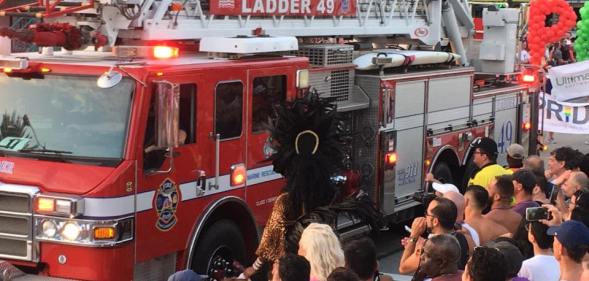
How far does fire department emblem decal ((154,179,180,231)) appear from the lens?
652 centimetres

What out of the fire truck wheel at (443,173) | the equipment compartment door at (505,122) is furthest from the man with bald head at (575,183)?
the equipment compartment door at (505,122)

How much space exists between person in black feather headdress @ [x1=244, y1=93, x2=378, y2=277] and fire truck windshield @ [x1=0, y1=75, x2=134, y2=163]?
1137mm

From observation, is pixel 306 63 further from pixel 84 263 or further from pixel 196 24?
pixel 84 263

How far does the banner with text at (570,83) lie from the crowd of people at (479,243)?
30.4 feet

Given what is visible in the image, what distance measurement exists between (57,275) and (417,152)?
198 inches

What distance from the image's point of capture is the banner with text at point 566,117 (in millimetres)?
16156

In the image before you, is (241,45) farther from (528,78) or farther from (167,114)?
(528,78)

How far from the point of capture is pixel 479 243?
6.31 meters

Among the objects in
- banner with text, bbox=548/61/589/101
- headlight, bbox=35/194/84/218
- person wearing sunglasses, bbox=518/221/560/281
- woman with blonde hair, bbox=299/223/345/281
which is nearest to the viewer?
woman with blonde hair, bbox=299/223/345/281

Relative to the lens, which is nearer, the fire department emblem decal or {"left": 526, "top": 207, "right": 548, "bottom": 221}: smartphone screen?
{"left": 526, "top": 207, "right": 548, "bottom": 221}: smartphone screen

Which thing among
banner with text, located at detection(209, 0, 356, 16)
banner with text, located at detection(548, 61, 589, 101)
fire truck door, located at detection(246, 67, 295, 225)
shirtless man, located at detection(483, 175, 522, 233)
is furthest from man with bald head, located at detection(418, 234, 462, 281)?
banner with text, located at detection(548, 61, 589, 101)

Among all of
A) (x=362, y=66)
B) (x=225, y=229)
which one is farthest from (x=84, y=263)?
(x=362, y=66)

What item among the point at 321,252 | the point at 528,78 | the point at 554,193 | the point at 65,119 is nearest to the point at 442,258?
the point at 321,252

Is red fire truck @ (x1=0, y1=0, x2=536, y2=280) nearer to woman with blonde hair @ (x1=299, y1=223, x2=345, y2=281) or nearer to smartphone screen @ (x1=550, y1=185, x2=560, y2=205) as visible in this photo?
woman with blonde hair @ (x1=299, y1=223, x2=345, y2=281)
